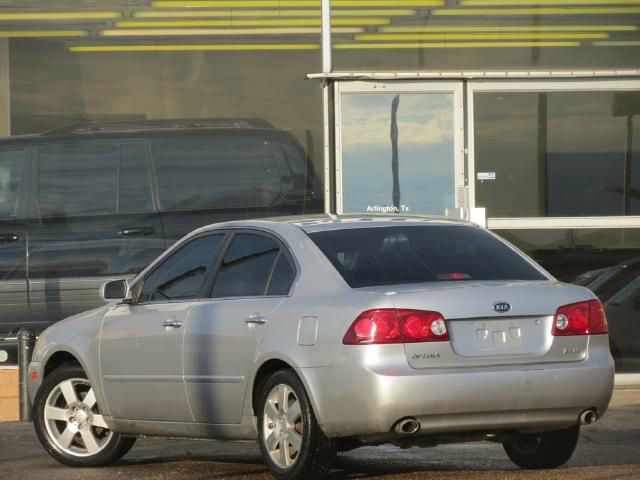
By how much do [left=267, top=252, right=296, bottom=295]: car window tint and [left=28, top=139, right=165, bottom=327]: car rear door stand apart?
19.5ft

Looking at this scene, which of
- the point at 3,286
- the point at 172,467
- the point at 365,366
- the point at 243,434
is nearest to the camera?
the point at 365,366

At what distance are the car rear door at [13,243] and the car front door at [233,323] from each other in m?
5.71

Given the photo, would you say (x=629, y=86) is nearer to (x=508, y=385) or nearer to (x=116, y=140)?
(x=116, y=140)

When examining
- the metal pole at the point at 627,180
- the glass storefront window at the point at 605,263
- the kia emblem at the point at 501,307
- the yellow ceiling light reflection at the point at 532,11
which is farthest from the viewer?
the yellow ceiling light reflection at the point at 532,11

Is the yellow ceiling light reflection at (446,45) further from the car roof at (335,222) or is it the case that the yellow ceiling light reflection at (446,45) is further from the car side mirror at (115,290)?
the car roof at (335,222)

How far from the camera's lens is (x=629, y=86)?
15242 millimetres

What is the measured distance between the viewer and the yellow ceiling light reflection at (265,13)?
15000 millimetres

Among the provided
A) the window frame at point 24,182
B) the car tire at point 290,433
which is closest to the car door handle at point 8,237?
the window frame at point 24,182

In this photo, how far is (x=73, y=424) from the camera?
10.2 metres

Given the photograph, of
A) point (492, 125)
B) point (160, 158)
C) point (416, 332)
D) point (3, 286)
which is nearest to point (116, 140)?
point (160, 158)

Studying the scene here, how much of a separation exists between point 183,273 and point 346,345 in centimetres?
192

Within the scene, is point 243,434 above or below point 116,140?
below

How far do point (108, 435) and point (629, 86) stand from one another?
712 centimetres

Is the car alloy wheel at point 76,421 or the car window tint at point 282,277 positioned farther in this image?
the car alloy wheel at point 76,421
